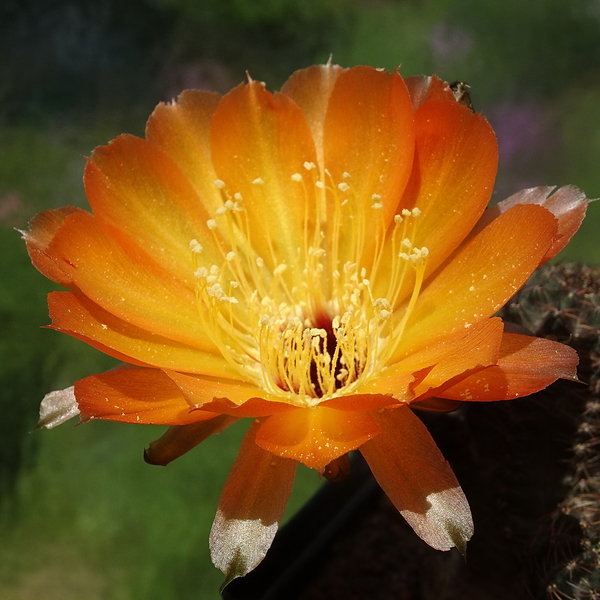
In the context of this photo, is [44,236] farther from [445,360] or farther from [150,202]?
[445,360]

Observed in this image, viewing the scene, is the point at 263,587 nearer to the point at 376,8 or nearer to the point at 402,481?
the point at 402,481

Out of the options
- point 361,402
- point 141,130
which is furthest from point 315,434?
point 141,130

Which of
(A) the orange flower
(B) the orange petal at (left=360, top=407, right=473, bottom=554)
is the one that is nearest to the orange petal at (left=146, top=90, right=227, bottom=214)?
(A) the orange flower

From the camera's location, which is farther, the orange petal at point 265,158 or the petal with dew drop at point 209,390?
the orange petal at point 265,158

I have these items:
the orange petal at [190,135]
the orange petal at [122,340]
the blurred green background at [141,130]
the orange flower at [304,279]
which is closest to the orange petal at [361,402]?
the orange flower at [304,279]

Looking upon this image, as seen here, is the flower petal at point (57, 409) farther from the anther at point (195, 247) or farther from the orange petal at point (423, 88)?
the orange petal at point (423, 88)

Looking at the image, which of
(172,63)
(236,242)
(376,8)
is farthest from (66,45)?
(236,242)

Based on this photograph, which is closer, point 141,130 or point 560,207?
point 560,207
